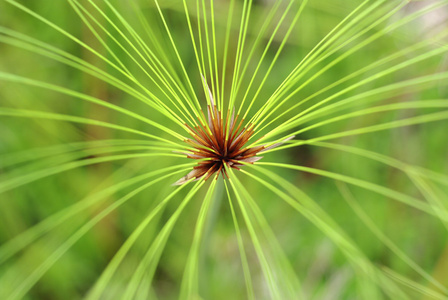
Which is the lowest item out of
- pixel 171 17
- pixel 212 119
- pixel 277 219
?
pixel 277 219

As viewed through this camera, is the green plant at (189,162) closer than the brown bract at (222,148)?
No

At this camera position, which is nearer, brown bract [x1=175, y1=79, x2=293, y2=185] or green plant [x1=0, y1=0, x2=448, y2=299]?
brown bract [x1=175, y1=79, x2=293, y2=185]

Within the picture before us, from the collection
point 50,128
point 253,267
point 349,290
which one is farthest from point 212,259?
point 50,128

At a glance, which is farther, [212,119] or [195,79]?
[195,79]

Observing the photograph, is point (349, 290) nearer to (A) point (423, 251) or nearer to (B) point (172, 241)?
(A) point (423, 251)

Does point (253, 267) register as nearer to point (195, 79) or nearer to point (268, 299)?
point (268, 299)

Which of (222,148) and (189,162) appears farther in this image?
(189,162)

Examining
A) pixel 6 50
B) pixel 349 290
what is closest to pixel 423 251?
pixel 349 290

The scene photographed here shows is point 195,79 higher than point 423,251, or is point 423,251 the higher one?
point 195,79

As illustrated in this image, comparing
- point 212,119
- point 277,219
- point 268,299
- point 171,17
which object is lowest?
point 268,299

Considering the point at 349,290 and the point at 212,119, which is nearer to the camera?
the point at 212,119
